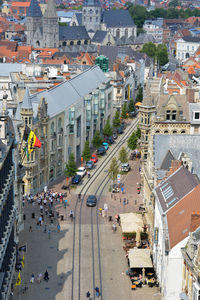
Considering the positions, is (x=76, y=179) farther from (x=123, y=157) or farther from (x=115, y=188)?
(x=123, y=157)

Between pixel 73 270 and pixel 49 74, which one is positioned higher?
pixel 49 74

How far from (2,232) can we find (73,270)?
65.4ft

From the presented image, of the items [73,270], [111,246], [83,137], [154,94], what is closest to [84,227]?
[111,246]

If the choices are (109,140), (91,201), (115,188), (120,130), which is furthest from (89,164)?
(120,130)

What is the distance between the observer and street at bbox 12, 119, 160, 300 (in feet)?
241

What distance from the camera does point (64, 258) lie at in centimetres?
8231

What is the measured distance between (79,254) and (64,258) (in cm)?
245

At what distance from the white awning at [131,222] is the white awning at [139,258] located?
8770 millimetres

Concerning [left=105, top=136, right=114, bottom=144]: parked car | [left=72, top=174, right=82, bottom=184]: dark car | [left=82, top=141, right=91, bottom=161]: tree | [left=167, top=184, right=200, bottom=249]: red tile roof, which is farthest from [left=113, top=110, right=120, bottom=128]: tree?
[left=167, top=184, right=200, bottom=249]: red tile roof

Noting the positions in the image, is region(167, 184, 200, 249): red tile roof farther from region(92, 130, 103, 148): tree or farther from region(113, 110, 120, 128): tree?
region(113, 110, 120, 128): tree

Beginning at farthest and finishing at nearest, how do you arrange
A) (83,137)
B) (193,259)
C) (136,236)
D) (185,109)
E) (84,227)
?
(83,137) → (185,109) → (84,227) → (136,236) → (193,259)

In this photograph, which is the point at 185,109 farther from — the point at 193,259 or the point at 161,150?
the point at 193,259

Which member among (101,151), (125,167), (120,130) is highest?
(125,167)

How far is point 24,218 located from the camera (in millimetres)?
96188
